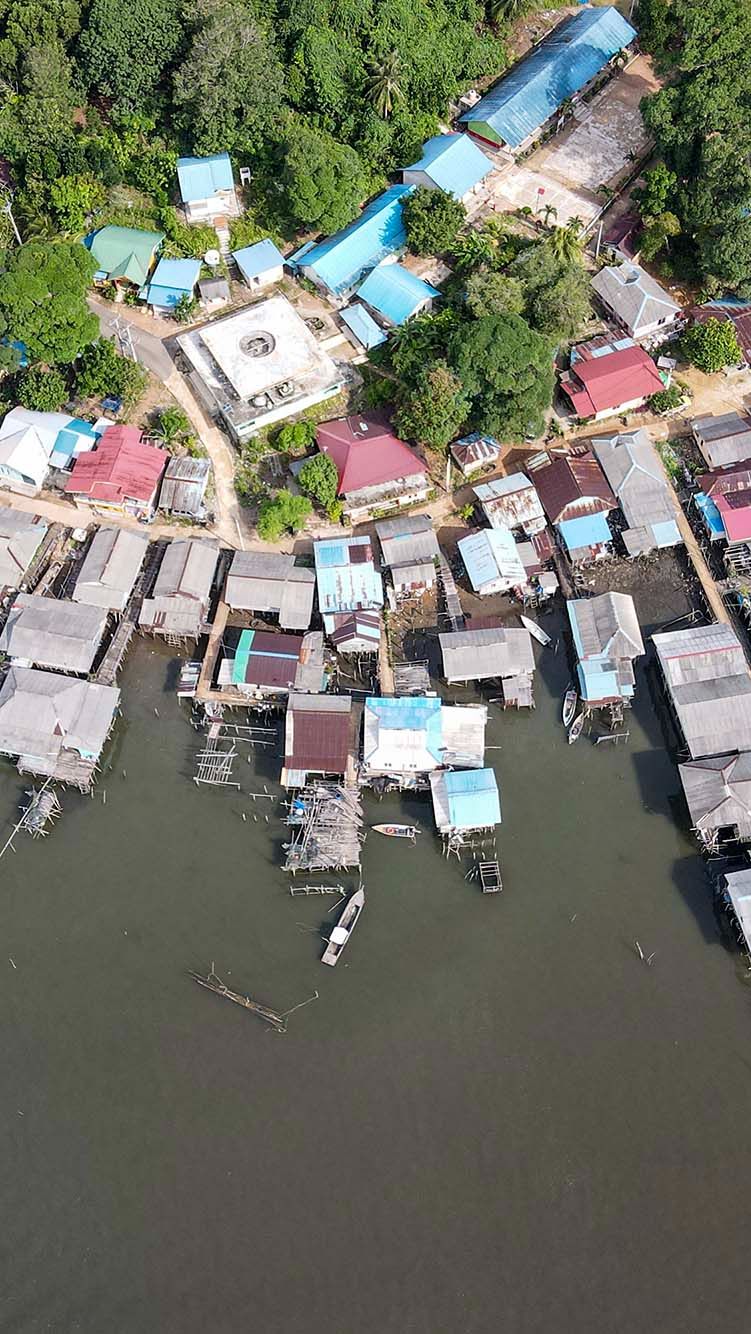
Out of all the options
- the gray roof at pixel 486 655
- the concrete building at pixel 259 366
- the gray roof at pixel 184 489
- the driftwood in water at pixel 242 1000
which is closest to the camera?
the driftwood in water at pixel 242 1000

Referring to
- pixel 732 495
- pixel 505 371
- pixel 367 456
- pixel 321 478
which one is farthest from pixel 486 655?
pixel 732 495

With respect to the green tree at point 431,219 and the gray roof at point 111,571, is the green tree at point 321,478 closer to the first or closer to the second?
the gray roof at point 111,571

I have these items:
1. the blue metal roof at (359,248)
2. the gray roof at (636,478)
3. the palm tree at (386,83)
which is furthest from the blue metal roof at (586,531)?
the palm tree at (386,83)

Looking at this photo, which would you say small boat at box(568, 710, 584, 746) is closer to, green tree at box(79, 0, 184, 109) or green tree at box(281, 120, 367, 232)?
green tree at box(281, 120, 367, 232)

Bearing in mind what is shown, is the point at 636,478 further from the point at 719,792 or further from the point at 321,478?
the point at 719,792

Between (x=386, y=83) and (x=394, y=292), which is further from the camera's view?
(x=386, y=83)

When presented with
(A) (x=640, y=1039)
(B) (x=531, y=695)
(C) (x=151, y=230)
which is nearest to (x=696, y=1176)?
(A) (x=640, y=1039)

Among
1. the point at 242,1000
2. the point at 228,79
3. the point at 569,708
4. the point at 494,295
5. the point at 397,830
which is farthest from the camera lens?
the point at 228,79
